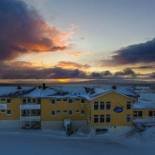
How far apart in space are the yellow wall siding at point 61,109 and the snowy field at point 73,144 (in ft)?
12.6

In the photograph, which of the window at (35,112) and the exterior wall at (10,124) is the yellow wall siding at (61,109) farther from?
the exterior wall at (10,124)

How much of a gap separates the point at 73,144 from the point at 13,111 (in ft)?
47.8

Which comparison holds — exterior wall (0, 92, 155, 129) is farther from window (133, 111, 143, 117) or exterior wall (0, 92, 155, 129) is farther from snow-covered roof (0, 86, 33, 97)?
snow-covered roof (0, 86, 33, 97)

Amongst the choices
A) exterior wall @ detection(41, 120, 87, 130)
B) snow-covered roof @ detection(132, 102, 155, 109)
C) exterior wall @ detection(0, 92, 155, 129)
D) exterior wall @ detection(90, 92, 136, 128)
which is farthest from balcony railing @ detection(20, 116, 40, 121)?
snow-covered roof @ detection(132, 102, 155, 109)

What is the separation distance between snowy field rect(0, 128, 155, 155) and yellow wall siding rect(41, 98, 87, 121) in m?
3.85

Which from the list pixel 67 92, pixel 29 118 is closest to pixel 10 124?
pixel 29 118

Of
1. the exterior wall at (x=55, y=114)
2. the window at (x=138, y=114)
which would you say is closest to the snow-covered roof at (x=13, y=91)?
the exterior wall at (x=55, y=114)

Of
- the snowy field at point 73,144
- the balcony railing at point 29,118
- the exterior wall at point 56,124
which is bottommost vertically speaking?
the snowy field at point 73,144

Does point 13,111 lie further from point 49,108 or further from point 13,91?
point 49,108

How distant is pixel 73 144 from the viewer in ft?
154

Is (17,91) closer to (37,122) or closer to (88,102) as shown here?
(37,122)

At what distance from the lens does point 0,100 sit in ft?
191

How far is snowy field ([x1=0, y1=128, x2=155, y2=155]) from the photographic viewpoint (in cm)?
4253

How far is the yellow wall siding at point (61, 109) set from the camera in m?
57.8
